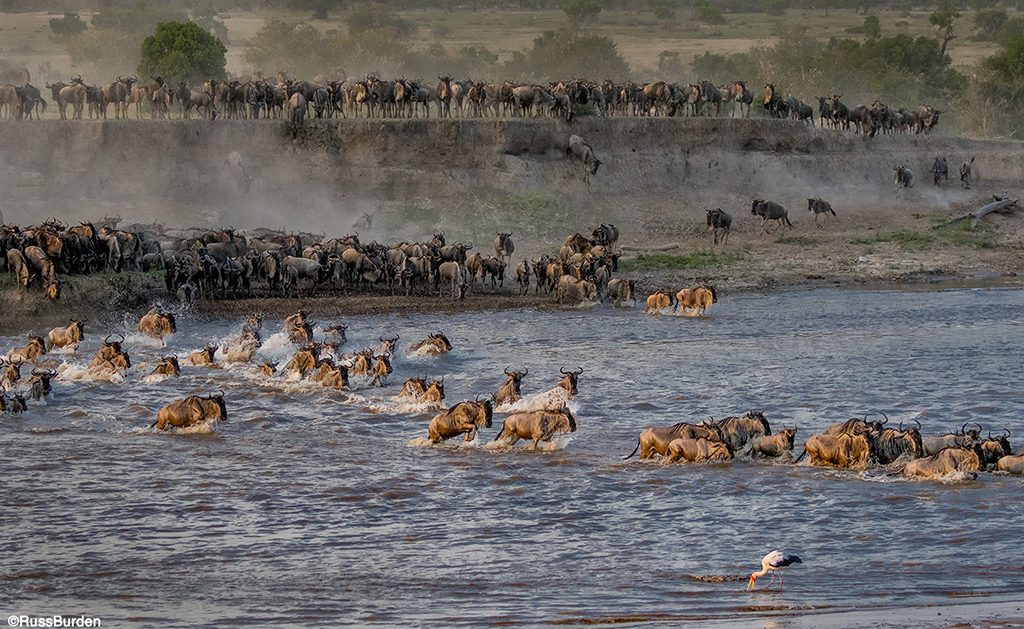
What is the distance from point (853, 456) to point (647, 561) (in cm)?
378

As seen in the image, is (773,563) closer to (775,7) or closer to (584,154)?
(584,154)

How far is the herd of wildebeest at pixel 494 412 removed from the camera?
16.8m

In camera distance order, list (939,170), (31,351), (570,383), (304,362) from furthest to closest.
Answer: (939,170), (31,351), (304,362), (570,383)

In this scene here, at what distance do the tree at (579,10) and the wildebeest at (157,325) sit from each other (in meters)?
66.6

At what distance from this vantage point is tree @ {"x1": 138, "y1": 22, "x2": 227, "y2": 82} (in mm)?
49438

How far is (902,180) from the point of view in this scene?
43.2 meters

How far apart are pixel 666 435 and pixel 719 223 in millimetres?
19900

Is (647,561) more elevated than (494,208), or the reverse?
(494,208)

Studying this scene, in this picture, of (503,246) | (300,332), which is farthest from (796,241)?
(300,332)

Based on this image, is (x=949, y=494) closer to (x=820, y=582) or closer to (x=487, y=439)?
(x=820, y=582)

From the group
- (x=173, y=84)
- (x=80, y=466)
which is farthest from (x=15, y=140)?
(x=80, y=466)

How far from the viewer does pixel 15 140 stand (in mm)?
39000

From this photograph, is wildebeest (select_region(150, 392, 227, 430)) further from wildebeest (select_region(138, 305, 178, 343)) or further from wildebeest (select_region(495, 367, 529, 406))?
wildebeest (select_region(138, 305, 178, 343))

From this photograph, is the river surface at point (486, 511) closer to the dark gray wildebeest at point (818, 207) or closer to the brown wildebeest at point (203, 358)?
the brown wildebeest at point (203, 358)
